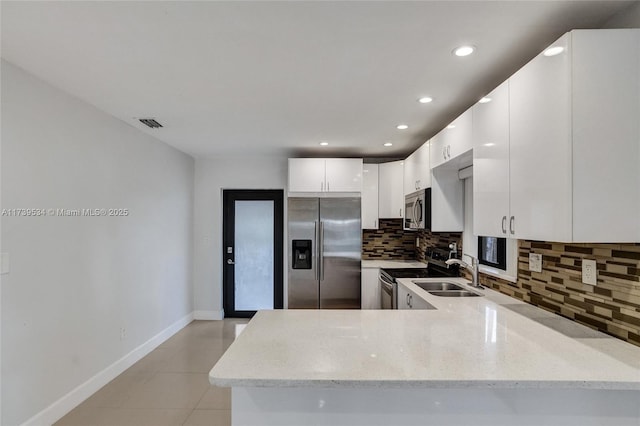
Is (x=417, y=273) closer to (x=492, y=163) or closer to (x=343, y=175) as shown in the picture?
(x=343, y=175)

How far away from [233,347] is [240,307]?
3.88 metres

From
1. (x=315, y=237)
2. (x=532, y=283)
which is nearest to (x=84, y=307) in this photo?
(x=315, y=237)

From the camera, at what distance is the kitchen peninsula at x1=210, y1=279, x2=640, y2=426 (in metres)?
1.20

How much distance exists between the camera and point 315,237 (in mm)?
4535

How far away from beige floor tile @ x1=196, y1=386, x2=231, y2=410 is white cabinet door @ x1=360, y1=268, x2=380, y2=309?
2.11m

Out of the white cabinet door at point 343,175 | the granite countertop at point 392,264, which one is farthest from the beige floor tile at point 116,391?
the white cabinet door at point 343,175

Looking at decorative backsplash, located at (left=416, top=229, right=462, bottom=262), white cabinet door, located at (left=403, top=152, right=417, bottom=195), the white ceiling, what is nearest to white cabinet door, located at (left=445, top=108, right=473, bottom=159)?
the white ceiling

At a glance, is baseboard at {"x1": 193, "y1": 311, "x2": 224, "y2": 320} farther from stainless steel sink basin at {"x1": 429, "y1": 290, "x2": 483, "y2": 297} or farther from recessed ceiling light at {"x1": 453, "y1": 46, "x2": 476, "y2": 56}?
recessed ceiling light at {"x1": 453, "y1": 46, "x2": 476, "y2": 56}

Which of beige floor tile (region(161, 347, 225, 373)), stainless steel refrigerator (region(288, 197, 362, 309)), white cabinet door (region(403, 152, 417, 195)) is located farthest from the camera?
stainless steel refrigerator (region(288, 197, 362, 309))

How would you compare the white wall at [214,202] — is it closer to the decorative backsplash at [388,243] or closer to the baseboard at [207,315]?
the baseboard at [207,315]

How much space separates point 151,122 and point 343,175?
7.59ft

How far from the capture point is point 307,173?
14.8 ft

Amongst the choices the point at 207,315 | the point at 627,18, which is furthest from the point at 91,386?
the point at 627,18

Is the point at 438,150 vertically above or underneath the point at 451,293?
above
